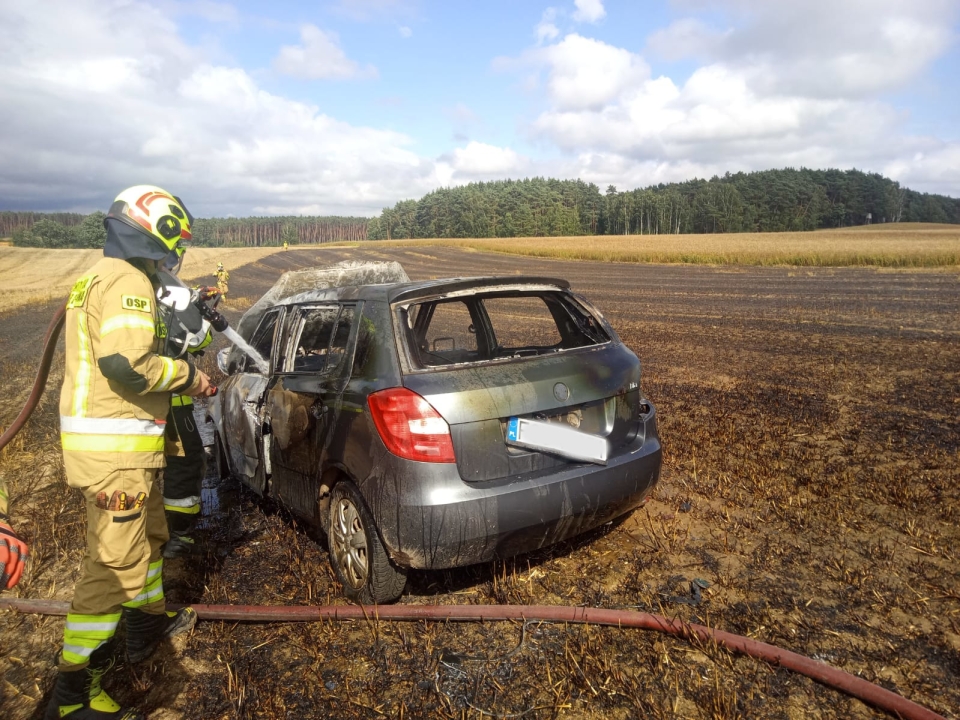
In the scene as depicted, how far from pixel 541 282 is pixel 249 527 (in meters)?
2.67

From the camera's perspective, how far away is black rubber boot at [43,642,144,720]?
8.20 ft

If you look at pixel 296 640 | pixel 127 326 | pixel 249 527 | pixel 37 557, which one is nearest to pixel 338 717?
pixel 296 640

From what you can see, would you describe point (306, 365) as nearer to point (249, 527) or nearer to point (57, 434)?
point (249, 527)

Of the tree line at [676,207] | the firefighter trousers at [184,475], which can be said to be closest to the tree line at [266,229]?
the tree line at [676,207]

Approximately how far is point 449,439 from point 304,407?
1138mm

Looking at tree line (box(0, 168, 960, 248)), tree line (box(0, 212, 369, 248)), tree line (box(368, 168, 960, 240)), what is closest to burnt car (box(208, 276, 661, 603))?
tree line (box(0, 168, 960, 248))

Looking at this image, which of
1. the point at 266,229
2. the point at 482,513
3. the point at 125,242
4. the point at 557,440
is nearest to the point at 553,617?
the point at 482,513

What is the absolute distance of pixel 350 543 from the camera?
329 cm

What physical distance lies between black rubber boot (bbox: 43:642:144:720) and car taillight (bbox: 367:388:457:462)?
1.42 metres

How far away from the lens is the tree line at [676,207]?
323ft

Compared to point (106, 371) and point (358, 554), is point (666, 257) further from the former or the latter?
point (106, 371)

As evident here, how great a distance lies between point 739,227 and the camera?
96.9 meters

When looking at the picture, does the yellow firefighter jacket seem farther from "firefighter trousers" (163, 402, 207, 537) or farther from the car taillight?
"firefighter trousers" (163, 402, 207, 537)

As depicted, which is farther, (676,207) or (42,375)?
(676,207)
